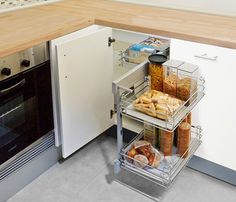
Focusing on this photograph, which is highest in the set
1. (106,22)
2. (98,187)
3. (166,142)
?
(106,22)

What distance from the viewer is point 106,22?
1.89 meters

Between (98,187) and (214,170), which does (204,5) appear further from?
(98,187)

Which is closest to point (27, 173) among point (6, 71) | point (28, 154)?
point (28, 154)

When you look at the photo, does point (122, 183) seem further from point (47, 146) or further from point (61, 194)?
point (47, 146)

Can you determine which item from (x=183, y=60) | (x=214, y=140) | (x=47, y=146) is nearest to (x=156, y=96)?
(x=183, y=60)

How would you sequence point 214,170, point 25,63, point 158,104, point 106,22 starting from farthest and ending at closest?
point 214,170, point 106,22, point 25,63, point 158,104

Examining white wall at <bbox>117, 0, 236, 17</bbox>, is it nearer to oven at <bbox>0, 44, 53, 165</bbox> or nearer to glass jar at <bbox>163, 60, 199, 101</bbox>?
glass jar at <bbox>163, 60, 199, 101</bbox>

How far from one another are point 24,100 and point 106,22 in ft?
1.97

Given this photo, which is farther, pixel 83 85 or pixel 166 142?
pixel 83 85

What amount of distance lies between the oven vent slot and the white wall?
1070 millimetres


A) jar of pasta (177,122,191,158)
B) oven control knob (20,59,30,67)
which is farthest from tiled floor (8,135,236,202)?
oven control knob (20,59,30,67)

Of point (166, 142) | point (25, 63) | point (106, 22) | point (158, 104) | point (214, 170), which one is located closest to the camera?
point (158, 104)

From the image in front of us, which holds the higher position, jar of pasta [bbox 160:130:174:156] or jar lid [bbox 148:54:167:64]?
jar lid [bbox 148:54:167:64]

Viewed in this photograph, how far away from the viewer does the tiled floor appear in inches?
75.0
